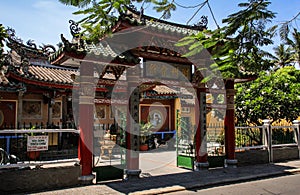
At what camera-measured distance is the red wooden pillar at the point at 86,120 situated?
7.66m

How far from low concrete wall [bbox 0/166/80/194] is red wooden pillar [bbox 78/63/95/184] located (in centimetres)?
23

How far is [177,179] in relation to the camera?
854 centimetres

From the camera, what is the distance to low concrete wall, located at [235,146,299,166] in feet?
35.6

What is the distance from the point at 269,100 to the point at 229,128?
4.11 metres

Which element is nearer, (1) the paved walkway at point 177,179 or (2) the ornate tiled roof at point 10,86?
(1) the paved walkway at point 177,179

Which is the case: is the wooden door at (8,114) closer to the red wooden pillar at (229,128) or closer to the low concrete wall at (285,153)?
the red wooden pillar at (229,128)

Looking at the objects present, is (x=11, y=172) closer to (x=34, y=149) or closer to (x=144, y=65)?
(x=34, y=149)

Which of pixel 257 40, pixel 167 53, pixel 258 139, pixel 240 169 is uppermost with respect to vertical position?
pixel 167 53

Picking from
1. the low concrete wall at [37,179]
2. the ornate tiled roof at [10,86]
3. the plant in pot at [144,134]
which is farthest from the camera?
the plant in pot at [144,134]

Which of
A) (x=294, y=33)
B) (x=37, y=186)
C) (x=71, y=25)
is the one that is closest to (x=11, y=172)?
(x=37, y=186)

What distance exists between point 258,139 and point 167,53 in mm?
5700

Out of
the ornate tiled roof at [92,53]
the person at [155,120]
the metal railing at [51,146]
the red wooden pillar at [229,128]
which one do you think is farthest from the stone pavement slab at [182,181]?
the person at [155,120]

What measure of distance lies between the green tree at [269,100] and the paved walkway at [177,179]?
2.80 meters

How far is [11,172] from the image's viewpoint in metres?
Answer: 6.77
